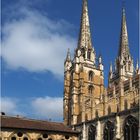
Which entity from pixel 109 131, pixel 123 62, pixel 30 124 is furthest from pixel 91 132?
pixel 123 62

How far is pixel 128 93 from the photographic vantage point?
49281 millimetres

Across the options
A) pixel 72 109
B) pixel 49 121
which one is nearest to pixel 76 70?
pixel 72 109

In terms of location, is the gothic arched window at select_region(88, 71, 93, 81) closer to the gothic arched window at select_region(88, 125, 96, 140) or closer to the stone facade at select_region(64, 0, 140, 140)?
the stone facade at select_region(64, 0, 140, 140)

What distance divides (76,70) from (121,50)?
642 inches

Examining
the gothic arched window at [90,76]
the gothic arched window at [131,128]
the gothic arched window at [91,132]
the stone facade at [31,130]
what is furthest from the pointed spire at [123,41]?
the gothic arched window at [131,128]

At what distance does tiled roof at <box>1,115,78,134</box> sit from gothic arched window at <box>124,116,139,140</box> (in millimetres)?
10755

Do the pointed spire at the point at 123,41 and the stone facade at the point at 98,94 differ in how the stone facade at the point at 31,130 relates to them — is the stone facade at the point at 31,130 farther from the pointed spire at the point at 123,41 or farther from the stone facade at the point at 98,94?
A: the pointed spire at the point at 123,41

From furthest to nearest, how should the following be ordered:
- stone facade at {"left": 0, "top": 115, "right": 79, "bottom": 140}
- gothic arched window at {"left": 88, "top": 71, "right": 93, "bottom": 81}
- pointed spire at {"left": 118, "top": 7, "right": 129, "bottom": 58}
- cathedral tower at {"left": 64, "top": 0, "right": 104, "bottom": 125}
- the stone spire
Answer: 1. pointed spire at {"left": 118, "top": 7, "right": 129, "bottom": 58}
2. the stone spire
3. gothic arched window at {"left": 88, "top": 71, "right": 93, "bottom": 81}
4. cathedral tower at {"left": 64, "top": 0, "right": 104, "bottom": 125}
5. stone facade at {"left": 0, "top": 115, "right": 79, "bottom": 140}

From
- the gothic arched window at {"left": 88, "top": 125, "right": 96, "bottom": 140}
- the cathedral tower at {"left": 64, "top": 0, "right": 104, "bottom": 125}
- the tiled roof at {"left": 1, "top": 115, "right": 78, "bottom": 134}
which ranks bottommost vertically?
the gothic arched window at {"left": 88, "top": 125, "right": 96, "bottom": 140}

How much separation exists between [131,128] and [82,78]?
20.2 m

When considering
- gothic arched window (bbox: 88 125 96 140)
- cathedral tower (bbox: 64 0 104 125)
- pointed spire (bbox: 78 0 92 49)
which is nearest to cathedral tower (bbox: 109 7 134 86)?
cathedral tower (bbox: 64 0 104 125)

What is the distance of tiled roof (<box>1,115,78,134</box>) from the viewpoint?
5070 centimetres

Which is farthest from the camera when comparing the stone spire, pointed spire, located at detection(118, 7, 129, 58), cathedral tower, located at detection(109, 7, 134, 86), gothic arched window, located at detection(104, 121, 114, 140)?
pointed spire, located at detection(118, 7, 129, 58)

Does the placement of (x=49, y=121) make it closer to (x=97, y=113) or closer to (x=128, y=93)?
(x=97, y=113)
